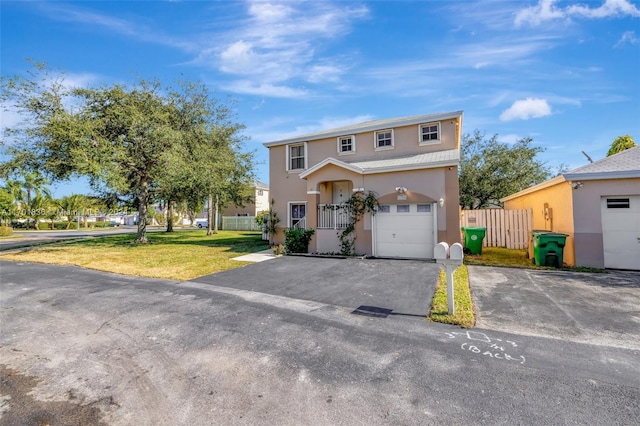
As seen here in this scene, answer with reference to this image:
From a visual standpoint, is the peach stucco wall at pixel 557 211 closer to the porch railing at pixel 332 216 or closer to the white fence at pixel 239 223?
the porch railing at pixel 332 216

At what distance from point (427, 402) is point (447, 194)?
9846 millimetres

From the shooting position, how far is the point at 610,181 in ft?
30.0

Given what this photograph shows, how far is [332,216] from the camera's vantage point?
13.7m

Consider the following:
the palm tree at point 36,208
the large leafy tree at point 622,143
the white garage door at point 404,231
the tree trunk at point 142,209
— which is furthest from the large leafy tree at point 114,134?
the palm tree at point 36,208

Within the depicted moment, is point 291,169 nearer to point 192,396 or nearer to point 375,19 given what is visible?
point 375,19

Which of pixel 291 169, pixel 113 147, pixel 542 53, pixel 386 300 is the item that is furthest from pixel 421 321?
pixel 113 147

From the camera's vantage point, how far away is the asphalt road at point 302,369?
2.85 metres

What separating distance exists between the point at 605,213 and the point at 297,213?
42.5ft

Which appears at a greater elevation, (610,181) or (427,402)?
(610,181)

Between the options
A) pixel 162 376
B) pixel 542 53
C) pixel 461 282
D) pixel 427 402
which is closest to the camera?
pixel 427 402

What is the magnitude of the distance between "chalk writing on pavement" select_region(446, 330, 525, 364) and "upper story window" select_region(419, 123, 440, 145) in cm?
1128

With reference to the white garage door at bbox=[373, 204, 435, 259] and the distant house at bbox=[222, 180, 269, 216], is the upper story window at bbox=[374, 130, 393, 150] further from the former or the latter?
the distant house at bbox=[222, 180, 269, 216]

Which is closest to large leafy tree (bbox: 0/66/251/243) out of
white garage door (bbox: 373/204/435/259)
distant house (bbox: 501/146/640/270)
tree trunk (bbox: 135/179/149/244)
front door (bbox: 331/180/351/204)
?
tree trunk (bbox: 135/179/149/244)

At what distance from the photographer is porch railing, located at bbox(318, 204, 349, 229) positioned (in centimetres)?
1341
